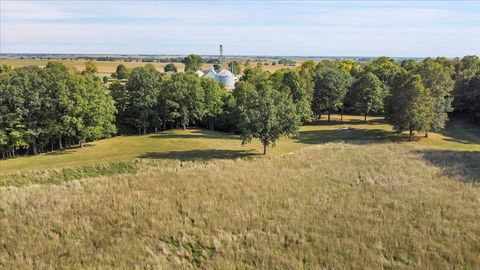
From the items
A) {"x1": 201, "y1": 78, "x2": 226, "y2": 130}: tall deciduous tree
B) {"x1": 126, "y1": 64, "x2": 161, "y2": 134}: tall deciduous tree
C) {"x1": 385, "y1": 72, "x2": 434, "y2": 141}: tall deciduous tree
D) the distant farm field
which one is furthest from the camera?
{"x1": 201, "y1": 78, "x2": 226, "y2": 130}: tall deciduous tree

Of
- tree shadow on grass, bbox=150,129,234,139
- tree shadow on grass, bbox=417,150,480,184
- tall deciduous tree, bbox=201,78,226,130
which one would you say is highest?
tall deciduous tree, bbox=201,78,226,130

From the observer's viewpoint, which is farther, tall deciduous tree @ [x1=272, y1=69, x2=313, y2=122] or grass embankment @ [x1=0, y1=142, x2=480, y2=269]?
tall deciduous tree @ [x1=272, y1=69, x2=313, y2=122]

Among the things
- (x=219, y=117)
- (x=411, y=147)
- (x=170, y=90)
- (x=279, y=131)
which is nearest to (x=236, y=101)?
(x=219, y=117)

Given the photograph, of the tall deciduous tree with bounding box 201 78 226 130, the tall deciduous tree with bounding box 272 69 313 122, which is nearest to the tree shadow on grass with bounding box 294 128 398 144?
the tall deciduous tree with bounding box 272 69 313 122

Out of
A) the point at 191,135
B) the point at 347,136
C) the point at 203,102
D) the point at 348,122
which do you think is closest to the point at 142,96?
the point at 203,102

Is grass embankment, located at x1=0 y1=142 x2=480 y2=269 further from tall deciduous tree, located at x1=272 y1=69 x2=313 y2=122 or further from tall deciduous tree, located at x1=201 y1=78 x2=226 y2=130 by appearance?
tall deciduous tree, located at x1=201 y1=78 x2=226 y2=130

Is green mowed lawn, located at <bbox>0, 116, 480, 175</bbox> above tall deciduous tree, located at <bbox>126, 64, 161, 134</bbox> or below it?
below

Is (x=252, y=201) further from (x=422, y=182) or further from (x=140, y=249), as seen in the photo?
(x=422, y=182)

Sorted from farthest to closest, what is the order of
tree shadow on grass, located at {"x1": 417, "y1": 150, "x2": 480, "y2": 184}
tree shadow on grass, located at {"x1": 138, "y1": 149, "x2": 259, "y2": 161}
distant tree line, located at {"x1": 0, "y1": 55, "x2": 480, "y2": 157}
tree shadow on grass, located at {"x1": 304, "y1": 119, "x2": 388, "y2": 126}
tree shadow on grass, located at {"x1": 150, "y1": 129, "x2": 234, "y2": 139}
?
tree shadow on grass, located at {"x1": 304, "y1": 119, "x2": 388, "y2": 126} < tree shadow on grass, located at {"x1": 150, "y1": 129, "x2": 234, "y2": 139} < distant tree line, located at {"x1": 0, "y1": 55, "x2": 480, "y2": 157} < tree shadow on grass, located at {"x1": 138, "y1": 149, "x2": 259, "y2": 161} < tree shadow on grass, located at {"x1": 417, "y1": 150, "x2": 480, "y2": 184}
